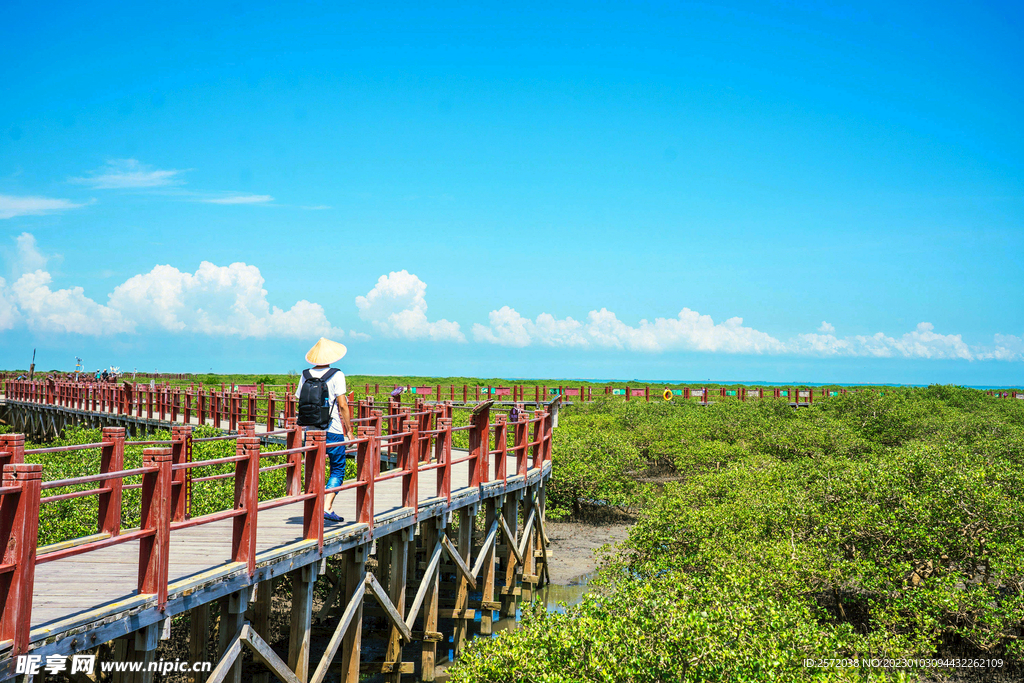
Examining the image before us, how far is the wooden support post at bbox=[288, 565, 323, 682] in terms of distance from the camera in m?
7.31

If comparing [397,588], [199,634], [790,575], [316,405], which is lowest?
[199,634]

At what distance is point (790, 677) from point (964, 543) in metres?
6.21

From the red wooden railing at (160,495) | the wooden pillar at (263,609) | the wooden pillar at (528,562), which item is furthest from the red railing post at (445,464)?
the wooden pillar at (528,562)

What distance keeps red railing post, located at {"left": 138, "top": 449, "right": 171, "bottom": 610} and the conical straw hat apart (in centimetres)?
296

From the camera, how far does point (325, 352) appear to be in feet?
27.8

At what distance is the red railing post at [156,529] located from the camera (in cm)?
542

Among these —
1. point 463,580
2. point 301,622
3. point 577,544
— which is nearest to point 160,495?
point 301,622

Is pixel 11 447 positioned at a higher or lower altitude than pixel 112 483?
higher

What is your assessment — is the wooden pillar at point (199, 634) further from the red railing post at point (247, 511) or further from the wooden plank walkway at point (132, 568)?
the red railing post at point (247, 511)

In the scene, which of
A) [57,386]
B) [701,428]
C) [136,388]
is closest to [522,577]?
[701,428]

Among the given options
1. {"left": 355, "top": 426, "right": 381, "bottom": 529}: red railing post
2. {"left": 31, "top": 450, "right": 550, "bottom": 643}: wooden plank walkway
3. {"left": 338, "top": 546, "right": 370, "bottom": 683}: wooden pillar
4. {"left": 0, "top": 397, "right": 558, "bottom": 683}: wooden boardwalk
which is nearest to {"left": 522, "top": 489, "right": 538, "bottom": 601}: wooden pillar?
{"left": 0, "top": 397, "right": 558, "bottom": 683}: wooden boardwalk

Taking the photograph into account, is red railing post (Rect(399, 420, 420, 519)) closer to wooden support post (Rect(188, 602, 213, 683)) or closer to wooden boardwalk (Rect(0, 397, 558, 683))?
wooden boardwalk (Rect(0, 397, 558, 683))

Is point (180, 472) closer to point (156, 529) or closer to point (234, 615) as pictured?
point (234, 615)

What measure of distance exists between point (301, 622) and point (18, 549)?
11.5 ft
